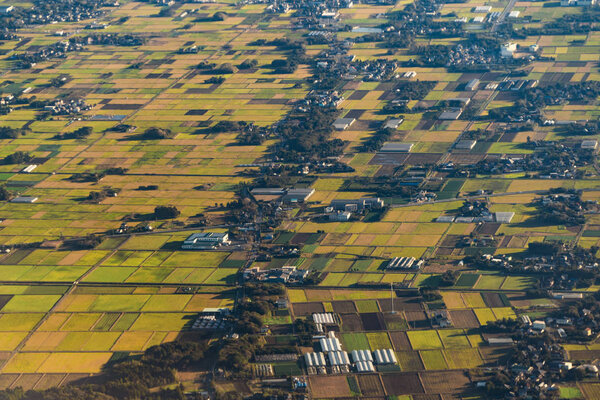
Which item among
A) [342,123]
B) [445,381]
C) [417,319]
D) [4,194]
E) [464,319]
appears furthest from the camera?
[342,123]

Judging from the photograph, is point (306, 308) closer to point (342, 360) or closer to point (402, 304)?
point (402, 304)

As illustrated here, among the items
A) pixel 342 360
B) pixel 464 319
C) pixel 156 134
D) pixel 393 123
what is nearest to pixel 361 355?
pixel 342 360

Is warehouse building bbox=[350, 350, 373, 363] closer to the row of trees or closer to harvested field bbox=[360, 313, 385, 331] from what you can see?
harvested field bbox=[360, 313, 385, 331]

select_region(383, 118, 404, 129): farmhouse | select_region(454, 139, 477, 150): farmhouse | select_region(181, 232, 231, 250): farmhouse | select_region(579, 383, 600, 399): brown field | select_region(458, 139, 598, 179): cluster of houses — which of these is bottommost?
select_region(579, 383, 600, 399): brown field

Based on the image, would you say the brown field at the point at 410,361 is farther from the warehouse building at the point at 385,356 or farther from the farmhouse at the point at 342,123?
the farmhouse at the point at 342,123

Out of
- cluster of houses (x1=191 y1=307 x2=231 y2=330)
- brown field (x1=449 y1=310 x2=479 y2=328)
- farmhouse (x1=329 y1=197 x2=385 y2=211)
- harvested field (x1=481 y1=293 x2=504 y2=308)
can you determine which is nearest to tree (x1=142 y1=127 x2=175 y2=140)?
farmhouse (x1=329 y1=197 x2=385 y2=211)
